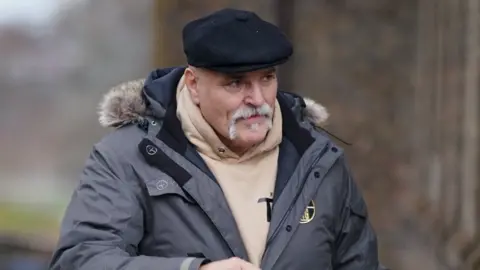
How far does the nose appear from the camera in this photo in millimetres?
3008

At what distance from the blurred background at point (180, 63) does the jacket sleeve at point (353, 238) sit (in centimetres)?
331

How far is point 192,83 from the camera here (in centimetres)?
314

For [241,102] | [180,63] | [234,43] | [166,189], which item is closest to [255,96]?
[241,102]

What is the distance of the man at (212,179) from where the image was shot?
117 inches

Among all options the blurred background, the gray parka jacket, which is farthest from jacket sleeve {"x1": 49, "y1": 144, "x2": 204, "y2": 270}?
the blurred background

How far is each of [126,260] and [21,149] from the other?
13.5 ft

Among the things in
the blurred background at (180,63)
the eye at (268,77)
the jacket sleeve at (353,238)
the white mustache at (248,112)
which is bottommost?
the blurred background at (180,63)

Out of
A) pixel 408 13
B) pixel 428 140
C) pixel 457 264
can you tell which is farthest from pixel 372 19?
pixel 457 264

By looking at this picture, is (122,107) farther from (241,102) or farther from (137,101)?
(241,102)

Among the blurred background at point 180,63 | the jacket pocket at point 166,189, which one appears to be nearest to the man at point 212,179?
the jacket pocket at point 166,189

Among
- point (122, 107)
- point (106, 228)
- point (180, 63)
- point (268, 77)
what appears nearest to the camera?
point (106, 228)

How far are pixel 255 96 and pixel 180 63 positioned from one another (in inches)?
139

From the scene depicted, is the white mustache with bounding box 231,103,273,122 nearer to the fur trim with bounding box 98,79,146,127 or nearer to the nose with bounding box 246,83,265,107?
the nose with bounding box 246,83,265,107

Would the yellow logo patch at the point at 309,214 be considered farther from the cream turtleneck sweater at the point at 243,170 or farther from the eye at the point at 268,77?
the eye at the point at 268,77
